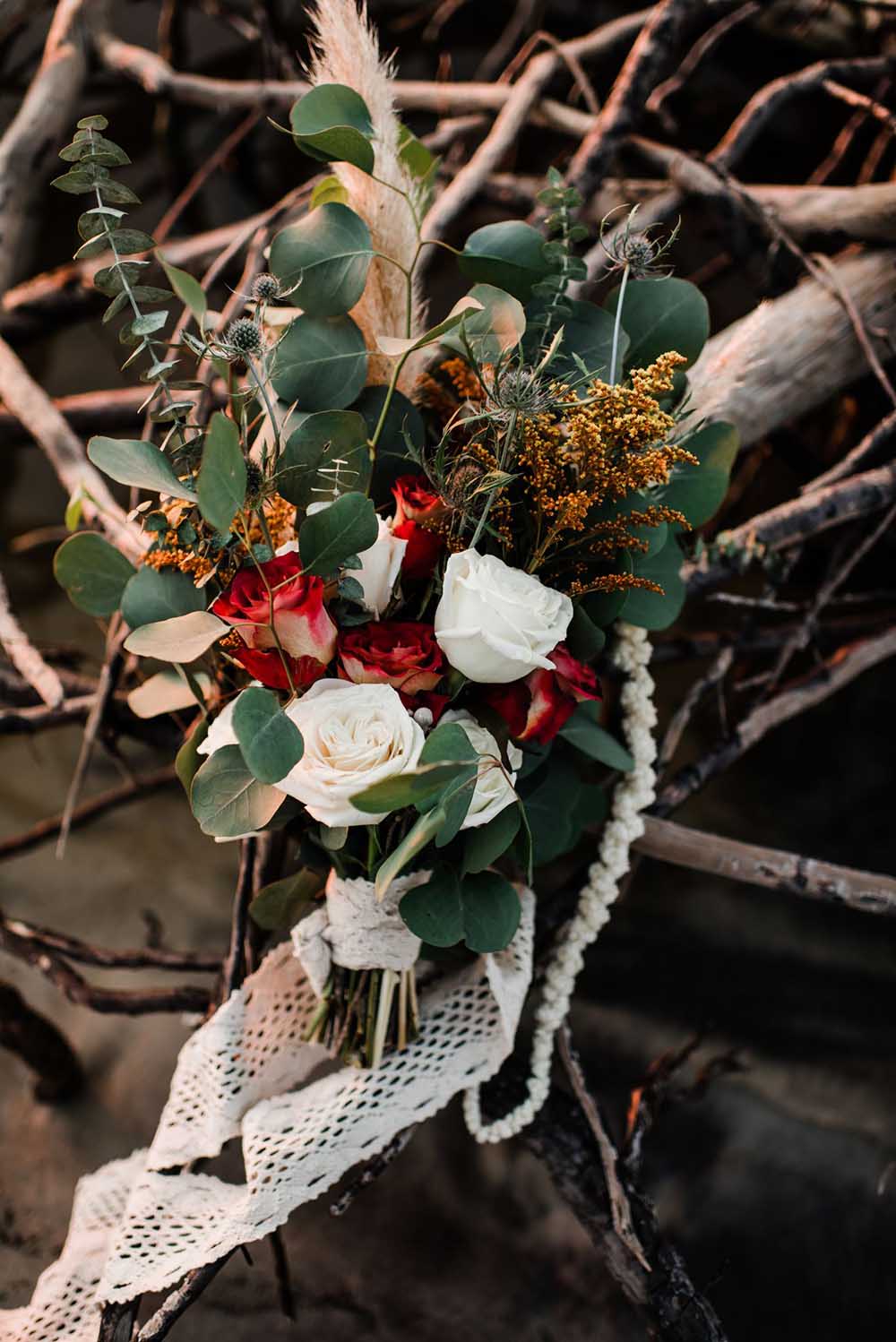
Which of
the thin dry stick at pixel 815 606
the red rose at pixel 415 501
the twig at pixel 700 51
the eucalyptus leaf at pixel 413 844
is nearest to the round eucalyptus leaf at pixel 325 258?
the red rose at pixel 415 501

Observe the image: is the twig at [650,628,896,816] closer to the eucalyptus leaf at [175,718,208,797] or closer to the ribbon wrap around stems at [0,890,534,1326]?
the ribbon wrap around stems at [0,890,534,1326]

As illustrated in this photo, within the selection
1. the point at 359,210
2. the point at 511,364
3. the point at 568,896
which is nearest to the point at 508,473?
the point at 511,364

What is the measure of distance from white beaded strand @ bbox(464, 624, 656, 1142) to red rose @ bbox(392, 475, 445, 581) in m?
0.22

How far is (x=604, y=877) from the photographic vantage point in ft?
2.61

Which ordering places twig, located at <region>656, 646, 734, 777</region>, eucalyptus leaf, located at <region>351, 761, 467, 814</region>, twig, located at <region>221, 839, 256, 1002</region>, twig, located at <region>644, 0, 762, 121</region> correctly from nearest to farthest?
eucalyptus leaf, located at <region>351, 761, 467, 814</region>
twig, located at <region>221, 839, 256, 1002</region>
twig, located at <region>656, 646, 734, 777</region>
twig, located at <region>644, 0, 762, 121</region>

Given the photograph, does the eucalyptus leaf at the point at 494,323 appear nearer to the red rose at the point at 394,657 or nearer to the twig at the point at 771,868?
the red rose at the point at 394,657

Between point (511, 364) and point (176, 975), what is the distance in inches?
36.2

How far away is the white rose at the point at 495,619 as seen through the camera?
52 centimetres

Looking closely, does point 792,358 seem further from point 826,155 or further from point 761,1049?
point 761,1049

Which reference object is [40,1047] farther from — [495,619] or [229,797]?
[495,619]

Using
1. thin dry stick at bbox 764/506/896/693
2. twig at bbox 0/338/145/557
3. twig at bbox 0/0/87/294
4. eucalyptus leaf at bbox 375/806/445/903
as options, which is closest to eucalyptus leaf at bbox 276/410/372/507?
eucalyptus leaf at bbox 375/806/445/903

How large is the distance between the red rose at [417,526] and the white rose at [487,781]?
0.10 m

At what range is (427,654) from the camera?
562mm

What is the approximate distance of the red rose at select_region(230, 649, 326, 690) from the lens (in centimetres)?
57
